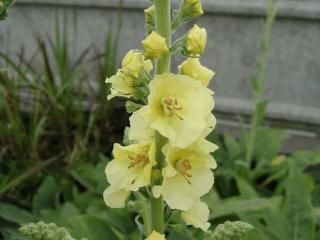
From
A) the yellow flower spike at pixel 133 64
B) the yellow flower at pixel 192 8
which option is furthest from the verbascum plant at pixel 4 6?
the yellow flower at pixel 192 8

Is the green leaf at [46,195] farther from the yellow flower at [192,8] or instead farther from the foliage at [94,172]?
the yellow flower at [192,8]

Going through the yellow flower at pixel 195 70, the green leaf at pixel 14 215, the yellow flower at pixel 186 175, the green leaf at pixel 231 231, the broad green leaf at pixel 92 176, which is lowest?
the green leaf at pixel 14 215

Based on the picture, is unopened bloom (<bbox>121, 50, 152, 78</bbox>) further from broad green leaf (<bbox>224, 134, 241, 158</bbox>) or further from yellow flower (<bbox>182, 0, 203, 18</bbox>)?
broad green leaf (<bbox>224, 134, 241, 158</bbox>)

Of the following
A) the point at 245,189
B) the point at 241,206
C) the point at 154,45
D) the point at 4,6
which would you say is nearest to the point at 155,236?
the point at 154,45

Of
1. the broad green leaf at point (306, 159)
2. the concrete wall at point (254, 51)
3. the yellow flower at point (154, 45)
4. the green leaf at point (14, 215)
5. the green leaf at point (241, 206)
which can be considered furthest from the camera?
the concrete wall at point (254, 51)

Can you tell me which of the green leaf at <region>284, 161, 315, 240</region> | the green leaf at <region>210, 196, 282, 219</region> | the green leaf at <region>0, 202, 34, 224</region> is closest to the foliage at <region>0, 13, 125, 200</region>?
the green leaf at <region>0, 202, 34, 224</region>

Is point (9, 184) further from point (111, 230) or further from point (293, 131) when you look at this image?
point (293, 131)

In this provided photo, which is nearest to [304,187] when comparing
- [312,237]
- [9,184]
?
[312,237]

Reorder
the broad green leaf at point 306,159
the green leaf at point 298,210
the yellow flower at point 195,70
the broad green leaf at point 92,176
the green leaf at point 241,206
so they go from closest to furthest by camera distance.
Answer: the yellow flower at point 195,70 → the green leaf at point 298,210 → the green leaf at point 241,206 → the broad green leaf at point 92,176 → the broad green leaf at point 306,159
